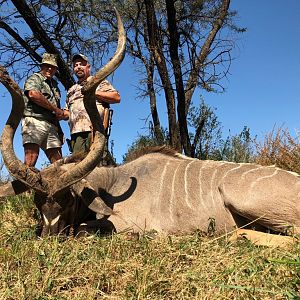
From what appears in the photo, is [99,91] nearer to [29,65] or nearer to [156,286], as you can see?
[156,286]

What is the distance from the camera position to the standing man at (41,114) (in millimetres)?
4176

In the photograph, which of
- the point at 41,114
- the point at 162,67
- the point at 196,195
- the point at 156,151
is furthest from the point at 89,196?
the point at 162,67

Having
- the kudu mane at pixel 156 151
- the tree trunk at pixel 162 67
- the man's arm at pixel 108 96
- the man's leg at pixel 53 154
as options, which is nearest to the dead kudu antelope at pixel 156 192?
the kudu mane at pixel 156 151

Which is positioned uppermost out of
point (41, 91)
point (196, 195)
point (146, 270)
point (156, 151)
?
point (41, 91)

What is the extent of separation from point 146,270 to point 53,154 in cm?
269

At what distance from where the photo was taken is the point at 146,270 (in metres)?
2.00

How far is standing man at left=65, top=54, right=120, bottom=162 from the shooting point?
4.10m

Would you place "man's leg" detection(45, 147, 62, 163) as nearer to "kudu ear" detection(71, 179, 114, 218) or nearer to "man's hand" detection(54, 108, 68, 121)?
"man's hand" detection(54, 108, 68, 121)

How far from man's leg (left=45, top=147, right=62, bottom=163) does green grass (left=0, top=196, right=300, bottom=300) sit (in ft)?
5.98

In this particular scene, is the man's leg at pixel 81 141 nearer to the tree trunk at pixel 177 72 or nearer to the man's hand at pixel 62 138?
the man's hand at pixel 62 138

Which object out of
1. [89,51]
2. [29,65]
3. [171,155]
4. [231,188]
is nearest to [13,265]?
[231,188]

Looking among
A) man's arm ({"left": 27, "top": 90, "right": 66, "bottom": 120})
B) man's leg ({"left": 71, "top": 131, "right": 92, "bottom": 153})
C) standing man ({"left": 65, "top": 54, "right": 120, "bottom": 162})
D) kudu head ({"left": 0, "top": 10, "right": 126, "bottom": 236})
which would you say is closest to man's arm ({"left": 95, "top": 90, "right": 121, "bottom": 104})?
standing man ({"left": 65, "top": 54, "right": 120, "bottom": 162})

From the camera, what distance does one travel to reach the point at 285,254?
2.20 metres

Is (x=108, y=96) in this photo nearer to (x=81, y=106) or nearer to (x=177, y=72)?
(x=81, y=106)
